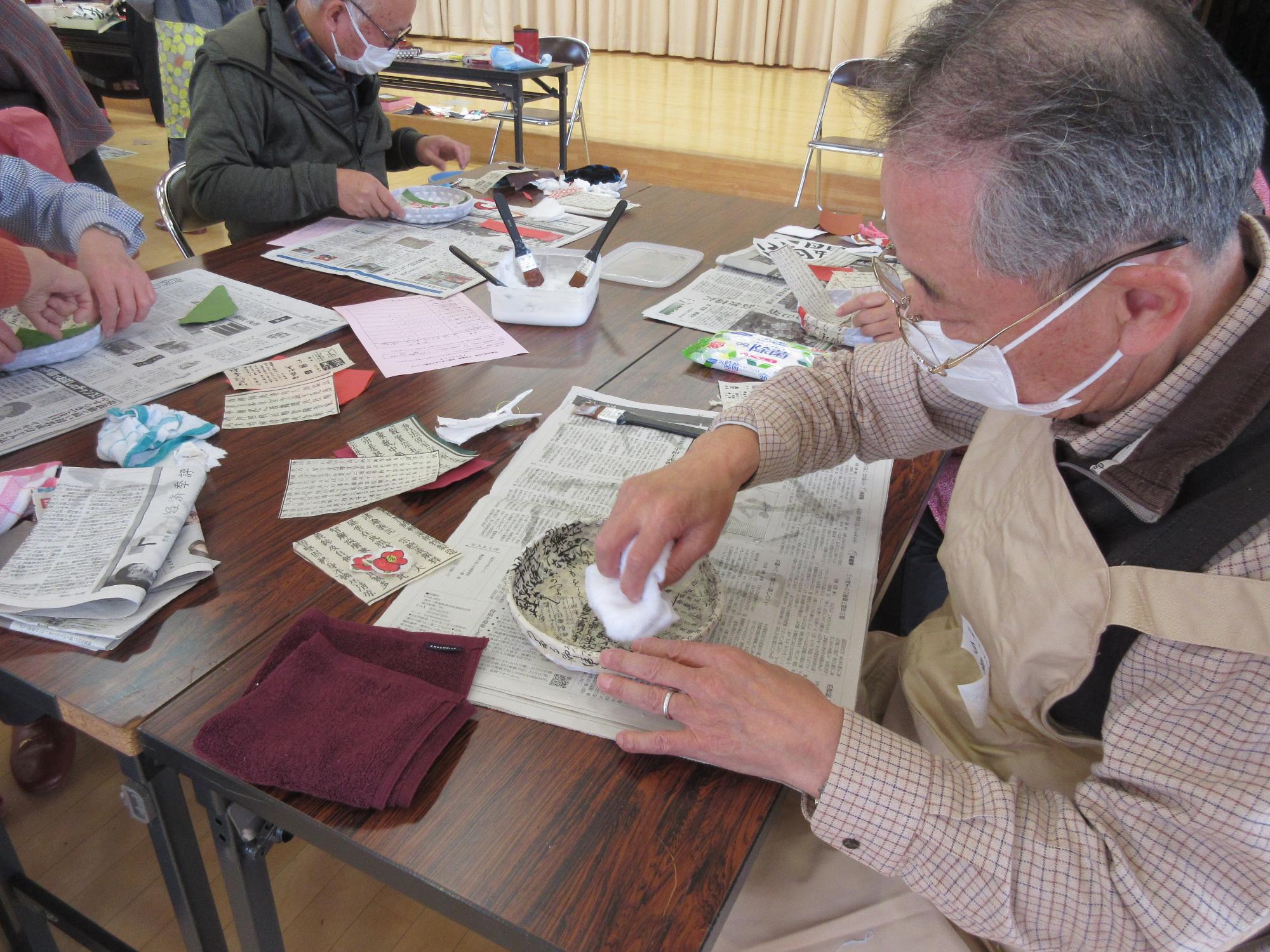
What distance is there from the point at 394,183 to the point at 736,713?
465 cm

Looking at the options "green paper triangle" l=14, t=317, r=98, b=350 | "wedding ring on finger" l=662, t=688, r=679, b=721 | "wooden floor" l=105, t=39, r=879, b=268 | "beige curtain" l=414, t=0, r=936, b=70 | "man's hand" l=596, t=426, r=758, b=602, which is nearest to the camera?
"wedding ring on finger" l=662, t=688, r=679, b=721

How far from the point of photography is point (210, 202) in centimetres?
182

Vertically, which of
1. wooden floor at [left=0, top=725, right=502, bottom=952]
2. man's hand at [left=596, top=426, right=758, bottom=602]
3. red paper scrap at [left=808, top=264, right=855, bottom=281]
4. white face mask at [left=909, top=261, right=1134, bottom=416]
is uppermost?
white face mask at [left=909, top=261, right=1134, bottom=416]

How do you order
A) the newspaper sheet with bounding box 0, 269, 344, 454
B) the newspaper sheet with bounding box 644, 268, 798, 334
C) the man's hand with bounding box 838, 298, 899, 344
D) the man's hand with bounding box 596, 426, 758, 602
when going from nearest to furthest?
the man's hand with bounding box 596, 426, 758, 602 → the newspaper sheet with bounding box 0, 269, 344, 454 → the man's hand with bounding box 838, 298, 899, 344 → the newspaper sheet with bounding box 644, 268, 798, 334

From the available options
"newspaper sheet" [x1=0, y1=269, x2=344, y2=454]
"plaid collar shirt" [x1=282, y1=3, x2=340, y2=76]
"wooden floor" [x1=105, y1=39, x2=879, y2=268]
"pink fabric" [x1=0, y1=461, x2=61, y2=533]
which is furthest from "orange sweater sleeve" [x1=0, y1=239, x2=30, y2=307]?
"wooden floor" [x1=105, y1=39, x2=879, y2=268]

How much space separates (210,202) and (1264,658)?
79.5 inches

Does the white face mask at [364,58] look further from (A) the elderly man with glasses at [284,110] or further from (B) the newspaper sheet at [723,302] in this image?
(B) the newspaper sheet at [723,302]

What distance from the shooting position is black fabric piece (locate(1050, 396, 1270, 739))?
609mm

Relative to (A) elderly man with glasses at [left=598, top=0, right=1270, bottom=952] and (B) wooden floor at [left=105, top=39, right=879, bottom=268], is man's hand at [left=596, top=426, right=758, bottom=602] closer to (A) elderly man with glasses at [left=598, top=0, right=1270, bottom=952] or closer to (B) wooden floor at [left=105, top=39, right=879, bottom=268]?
(A) elderly man with glasses at [left=598, top=0, right=1270, bottom=952]

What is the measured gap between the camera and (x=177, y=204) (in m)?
1.85

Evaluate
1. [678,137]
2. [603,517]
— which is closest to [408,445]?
[603,517]

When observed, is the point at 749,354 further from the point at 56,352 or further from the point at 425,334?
the point at 56,352

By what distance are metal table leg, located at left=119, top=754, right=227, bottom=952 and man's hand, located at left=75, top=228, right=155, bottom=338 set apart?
0.80 meters

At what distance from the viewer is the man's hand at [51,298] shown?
1.19 m
